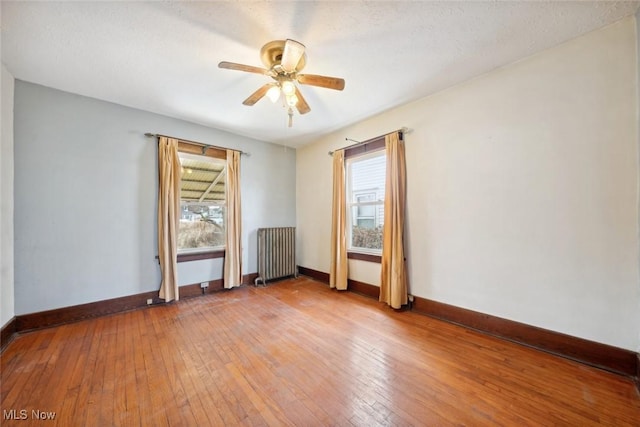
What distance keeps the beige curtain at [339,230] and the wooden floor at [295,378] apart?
3.71 feet

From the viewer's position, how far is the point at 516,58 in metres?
2.19

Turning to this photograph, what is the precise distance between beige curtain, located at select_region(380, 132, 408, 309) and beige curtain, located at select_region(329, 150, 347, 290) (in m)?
0.76

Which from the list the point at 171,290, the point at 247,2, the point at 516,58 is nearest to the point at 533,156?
the point at 516,58

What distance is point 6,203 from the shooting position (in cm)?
227

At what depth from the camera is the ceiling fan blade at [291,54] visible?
1.62m

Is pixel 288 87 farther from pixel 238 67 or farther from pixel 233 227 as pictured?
pixel 233 227

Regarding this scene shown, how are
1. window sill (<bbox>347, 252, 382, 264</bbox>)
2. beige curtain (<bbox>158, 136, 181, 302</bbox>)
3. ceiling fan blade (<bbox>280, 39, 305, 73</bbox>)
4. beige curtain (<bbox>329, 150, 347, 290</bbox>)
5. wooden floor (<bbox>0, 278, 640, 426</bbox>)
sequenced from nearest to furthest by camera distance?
wooden floor (<bbox>0, 278, 640, 426</bbox>)
ceiling fan blade (<bbox>280, 39, 305, 73</bbox>)
beige curtain (<bbox>158, 136, 181, 302</bbox>)
window sill (<bbox>347, 252, 382, 264</bbox>)
beige curtain (<bbox>329, 150, 347, 290</bbox>)

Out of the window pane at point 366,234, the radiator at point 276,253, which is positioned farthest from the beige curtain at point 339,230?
the radiator at point 276,253

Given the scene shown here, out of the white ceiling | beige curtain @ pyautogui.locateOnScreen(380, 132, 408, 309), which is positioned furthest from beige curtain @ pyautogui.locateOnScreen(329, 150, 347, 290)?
the white ceiling

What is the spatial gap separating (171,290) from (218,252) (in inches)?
33.4

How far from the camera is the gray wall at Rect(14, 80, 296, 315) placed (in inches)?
98.2

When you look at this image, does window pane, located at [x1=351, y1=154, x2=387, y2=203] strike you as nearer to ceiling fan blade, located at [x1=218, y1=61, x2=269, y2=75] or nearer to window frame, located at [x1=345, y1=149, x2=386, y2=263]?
window frame, located at [x1=345, y1=149, x2=386, y2=263]

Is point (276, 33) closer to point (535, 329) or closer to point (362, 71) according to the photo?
point (362, 71)

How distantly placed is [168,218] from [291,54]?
2.79 meters
